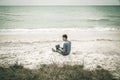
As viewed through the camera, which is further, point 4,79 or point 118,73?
point 118,73

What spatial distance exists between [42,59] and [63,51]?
49.0 inches

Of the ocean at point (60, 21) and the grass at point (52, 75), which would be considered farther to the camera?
the ocean at point (60, 21)

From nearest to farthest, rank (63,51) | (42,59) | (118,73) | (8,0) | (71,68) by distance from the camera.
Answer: (71,68) < (118,73) < (63,51) < (42,59) < (8,0)

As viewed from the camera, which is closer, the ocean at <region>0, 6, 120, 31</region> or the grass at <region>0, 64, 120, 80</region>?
the grass at <region>0, 64, 120, 80</region>

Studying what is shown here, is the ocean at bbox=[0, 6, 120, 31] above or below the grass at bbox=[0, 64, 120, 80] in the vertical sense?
below

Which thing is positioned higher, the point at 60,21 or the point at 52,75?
the point at 52,75

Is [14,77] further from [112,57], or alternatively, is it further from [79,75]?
[112,57]

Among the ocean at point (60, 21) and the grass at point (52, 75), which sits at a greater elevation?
the grass at point (52, 75)

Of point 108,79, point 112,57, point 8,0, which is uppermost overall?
point 8,0

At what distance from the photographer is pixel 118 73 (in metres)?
5.69

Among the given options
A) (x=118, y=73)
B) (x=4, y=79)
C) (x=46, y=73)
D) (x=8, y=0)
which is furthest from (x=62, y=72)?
(x=8, y=0)

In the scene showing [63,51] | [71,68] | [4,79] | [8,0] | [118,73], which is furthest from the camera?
[8,0]

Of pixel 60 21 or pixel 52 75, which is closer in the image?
pixel 52 75

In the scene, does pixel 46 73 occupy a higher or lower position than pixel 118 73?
higher
